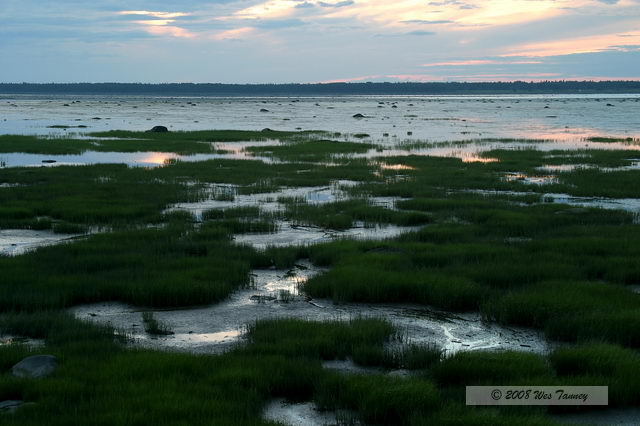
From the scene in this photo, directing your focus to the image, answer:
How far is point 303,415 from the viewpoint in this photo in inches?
296

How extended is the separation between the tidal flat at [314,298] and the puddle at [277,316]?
55mm

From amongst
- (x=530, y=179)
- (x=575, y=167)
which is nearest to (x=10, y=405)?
(x=530, y=179)

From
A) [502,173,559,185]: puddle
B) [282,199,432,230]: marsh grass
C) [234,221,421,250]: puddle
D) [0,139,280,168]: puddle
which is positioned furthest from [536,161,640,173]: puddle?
[234,221,421,250]: puddle

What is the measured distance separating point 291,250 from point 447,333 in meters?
5.78

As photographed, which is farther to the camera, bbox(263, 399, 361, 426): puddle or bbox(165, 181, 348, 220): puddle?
bbox(165, 181, 348, 220): puddle

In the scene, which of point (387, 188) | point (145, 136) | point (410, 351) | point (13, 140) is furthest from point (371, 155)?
point (410, 351)

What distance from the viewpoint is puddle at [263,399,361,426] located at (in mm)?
7265

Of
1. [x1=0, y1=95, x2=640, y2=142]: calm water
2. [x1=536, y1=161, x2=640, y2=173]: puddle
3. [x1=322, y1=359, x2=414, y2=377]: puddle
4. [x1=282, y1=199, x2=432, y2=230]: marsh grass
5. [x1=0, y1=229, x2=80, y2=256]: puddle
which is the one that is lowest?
[x1=0, y1=229, x2=80, y2=256]: puddle

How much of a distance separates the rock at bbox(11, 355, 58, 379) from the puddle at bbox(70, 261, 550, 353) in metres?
1.54

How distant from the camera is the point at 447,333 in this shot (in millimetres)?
10414

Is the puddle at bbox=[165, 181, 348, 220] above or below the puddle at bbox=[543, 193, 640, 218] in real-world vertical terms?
below

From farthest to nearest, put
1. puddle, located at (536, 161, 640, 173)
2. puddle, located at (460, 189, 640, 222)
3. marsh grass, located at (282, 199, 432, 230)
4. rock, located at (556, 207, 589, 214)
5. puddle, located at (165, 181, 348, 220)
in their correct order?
puddle, located at (536, 161, 640, 173) → puddle, located at (165, 181, 348, 220) → puddle, located at (460, 189, 640, 222) → rock, located at (556, 207, 589, 214) → marsh grass, located at (282, 199, 432, 230)

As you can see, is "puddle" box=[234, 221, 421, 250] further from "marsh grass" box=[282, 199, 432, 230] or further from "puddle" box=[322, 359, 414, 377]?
"puddle" box=[322, 359, 414, 377]

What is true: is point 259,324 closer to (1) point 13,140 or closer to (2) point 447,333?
(2) point 447,333
